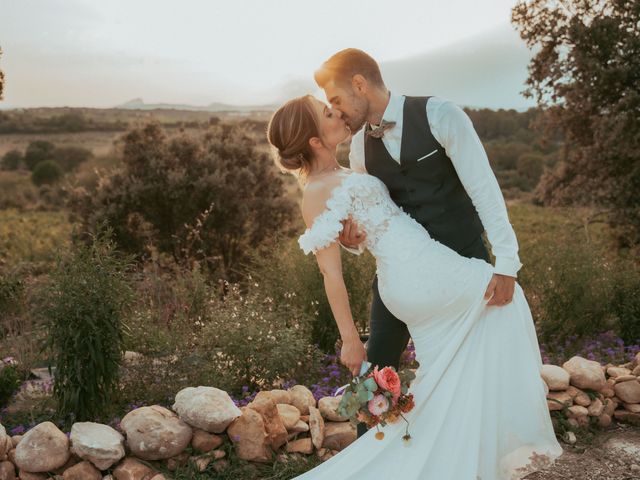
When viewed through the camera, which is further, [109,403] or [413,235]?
[109,403]

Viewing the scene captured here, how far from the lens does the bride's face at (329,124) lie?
8.64 feet

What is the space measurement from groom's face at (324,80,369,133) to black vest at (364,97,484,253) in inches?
5.1

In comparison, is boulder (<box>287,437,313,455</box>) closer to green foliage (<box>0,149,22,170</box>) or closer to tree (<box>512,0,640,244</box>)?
tree (<box>512,0,640,244</box>)

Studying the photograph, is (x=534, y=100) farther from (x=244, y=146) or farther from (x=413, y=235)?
(x=413, y=235)

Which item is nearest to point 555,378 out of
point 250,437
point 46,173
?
point 250,437

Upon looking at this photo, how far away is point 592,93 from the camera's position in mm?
8469

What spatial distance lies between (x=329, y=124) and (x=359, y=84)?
22 centimetres

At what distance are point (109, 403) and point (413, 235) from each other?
2.25 metres

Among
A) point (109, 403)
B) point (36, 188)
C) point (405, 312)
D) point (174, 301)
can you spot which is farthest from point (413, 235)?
point (36, 188)

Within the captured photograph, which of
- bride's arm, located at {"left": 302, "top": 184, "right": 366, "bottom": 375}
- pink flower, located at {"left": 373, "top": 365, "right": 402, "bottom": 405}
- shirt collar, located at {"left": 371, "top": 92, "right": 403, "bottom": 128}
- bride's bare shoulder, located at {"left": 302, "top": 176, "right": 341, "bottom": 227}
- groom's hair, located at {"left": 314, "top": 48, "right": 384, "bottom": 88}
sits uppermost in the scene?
groom's hair, located at {"left": 314, "top": 48, "right": 384, "bottom": 88}

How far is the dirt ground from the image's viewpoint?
3.47 m

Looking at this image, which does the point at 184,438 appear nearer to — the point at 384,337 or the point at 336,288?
the point at 384,337

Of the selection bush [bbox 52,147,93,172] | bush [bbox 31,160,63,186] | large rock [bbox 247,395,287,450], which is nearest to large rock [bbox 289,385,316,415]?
large rock [bbox 247,395,287,450]

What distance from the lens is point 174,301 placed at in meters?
5.51
